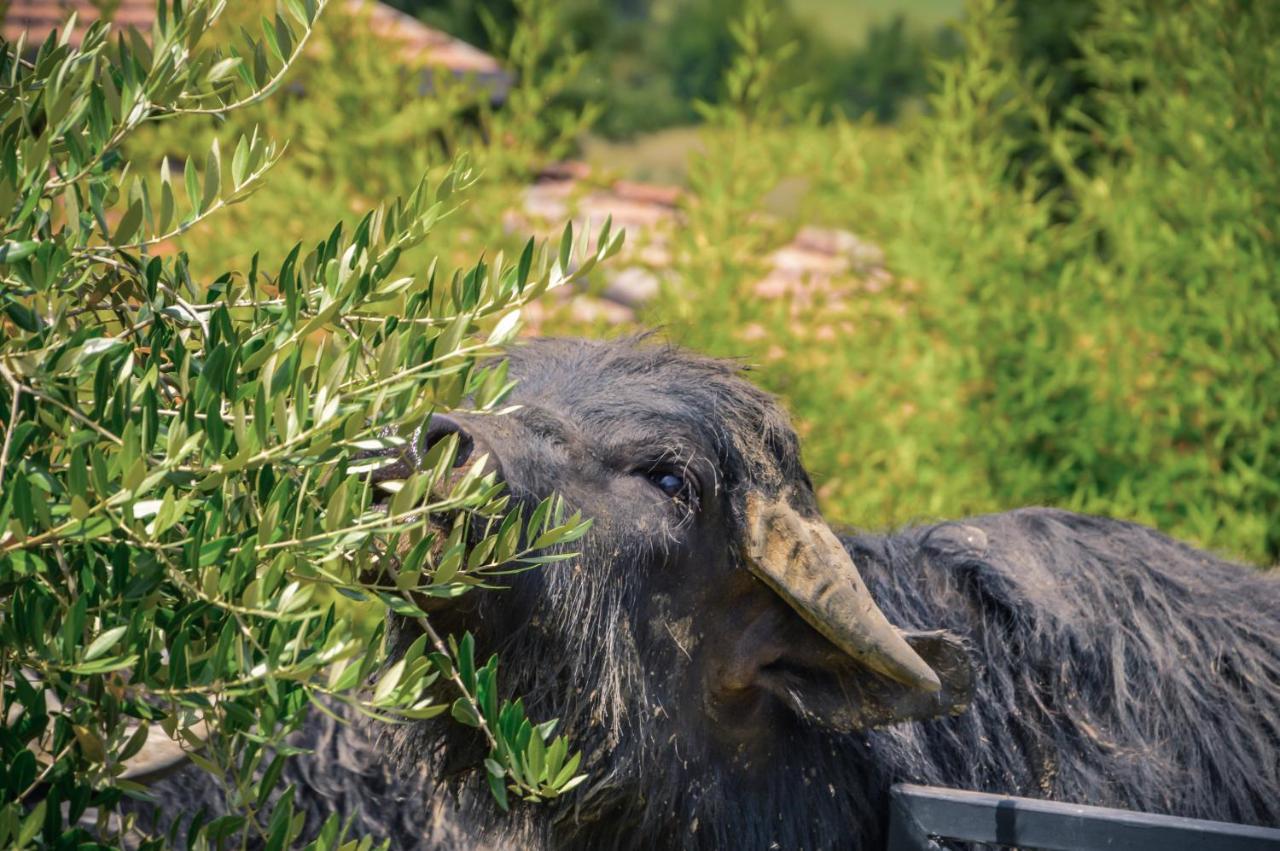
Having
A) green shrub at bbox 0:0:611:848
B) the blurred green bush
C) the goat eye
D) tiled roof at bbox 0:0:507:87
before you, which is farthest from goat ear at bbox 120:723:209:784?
tiled roof at bbox 0:0:507:87

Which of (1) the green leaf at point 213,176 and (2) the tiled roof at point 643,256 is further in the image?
(2) the tiled roof at point 643,256

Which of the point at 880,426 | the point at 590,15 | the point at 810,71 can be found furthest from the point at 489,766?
the point at 810,71

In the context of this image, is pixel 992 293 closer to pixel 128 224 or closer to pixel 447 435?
pixel 447 435

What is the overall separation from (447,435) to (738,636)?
2.30 feet

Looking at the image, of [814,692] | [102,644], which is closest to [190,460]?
[102,644]

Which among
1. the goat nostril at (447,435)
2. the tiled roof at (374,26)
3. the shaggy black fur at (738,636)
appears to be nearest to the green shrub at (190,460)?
the goat nostril at (447,435)

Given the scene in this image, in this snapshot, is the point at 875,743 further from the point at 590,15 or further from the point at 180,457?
the point at 590,15

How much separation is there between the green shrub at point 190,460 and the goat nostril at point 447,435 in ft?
0.39

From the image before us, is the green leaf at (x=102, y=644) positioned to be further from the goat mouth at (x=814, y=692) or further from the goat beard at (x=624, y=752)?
the goat mouth at (x=814, y=692)

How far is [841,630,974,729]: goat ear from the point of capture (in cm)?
215

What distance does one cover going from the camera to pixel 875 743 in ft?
7.58

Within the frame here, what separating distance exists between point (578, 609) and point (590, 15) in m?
8.93

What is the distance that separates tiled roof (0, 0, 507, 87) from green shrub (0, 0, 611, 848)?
12.3ft

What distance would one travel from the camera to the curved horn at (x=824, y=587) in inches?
82.7
